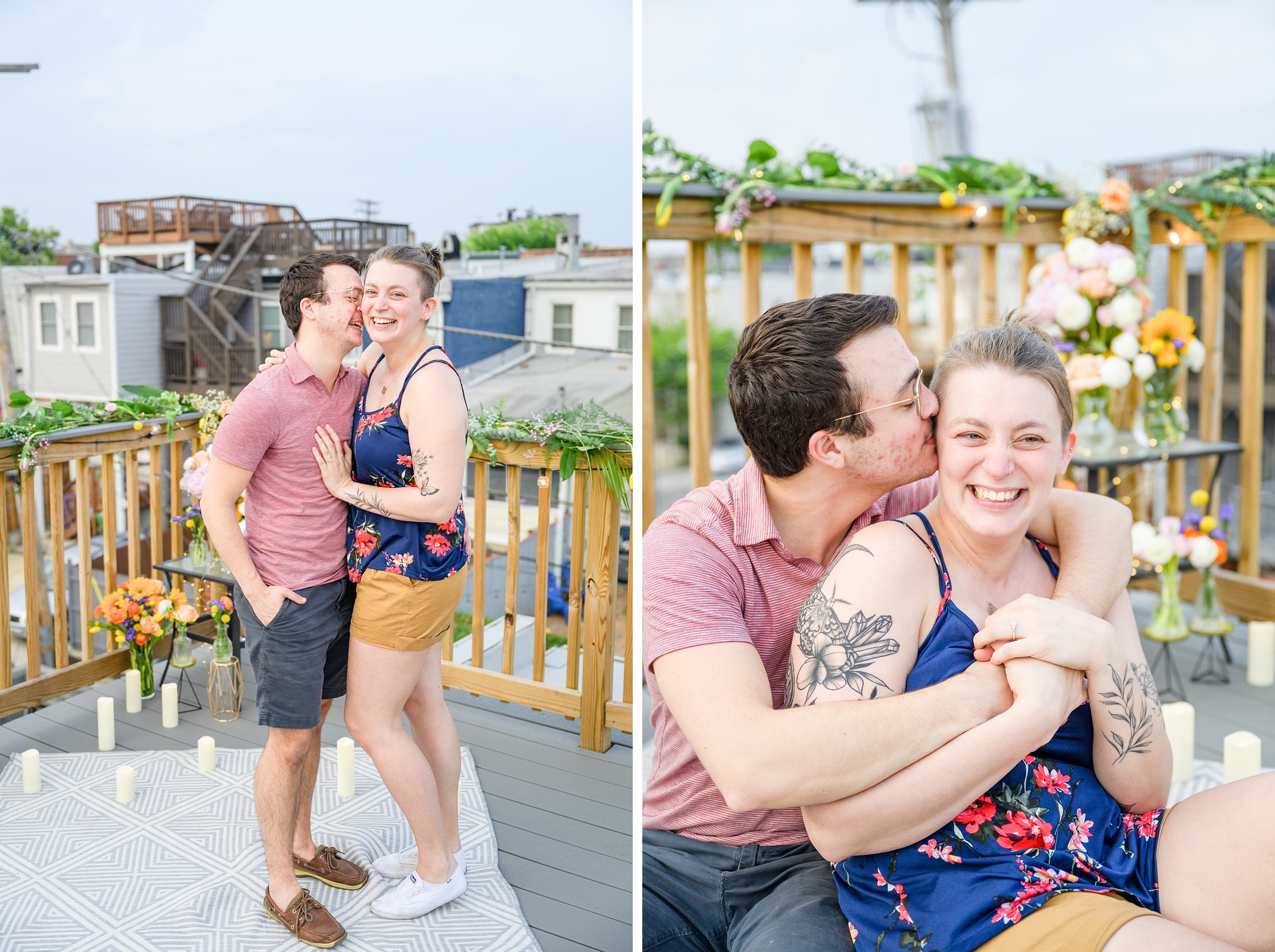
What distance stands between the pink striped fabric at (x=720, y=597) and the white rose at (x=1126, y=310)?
185 cm

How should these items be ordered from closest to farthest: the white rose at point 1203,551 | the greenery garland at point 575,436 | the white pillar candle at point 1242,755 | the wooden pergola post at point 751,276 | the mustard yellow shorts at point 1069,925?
the mustard yellow shorts at point 1069,925
the greenery garland at point 575,436
the white pillar candle at point 1242,755
the wooden pergola post at point 751,276
the white rose at point 1203,551

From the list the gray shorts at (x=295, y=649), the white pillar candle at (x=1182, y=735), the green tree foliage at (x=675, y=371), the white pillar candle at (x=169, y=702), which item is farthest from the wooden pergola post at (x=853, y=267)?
the green tree foliage at (x=675, y=371)

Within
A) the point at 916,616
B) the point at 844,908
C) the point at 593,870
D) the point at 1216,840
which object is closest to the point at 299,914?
the point at 593,870

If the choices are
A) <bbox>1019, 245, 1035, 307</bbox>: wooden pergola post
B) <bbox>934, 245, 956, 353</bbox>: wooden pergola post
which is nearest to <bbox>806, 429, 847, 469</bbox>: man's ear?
<bbox>934, 245, 956, 353</bbox>: wooden pergola post

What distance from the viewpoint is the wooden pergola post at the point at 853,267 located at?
2.65 meters

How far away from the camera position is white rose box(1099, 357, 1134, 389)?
2697mm

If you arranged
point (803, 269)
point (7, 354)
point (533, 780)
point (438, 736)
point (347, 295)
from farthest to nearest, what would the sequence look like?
1. point (803, 269)
2. point (533, 780)
3. point (438, 736)
4. point (7, 354)
5. point (347, 295)

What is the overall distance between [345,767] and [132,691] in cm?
36

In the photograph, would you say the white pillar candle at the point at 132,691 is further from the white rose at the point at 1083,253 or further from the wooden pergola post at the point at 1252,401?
the wooden pergola post at the point at 1252,401

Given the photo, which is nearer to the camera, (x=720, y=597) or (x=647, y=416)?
(x=720, y=597)

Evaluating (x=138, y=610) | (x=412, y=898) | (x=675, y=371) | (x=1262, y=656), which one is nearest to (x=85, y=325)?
(x=138, y=610)

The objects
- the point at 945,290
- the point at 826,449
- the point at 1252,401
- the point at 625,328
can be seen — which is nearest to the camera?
the point at 826,449

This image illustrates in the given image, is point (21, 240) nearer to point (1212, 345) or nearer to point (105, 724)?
point (105, 724)

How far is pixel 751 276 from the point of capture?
8.19 ft
